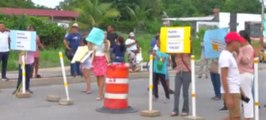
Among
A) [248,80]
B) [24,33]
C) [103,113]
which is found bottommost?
[103,113]

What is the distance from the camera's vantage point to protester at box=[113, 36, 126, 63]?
18625 millimetres

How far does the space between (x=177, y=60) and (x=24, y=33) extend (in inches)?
181

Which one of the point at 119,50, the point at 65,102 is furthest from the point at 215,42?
the point at 119,50

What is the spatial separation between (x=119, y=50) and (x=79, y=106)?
663 cm

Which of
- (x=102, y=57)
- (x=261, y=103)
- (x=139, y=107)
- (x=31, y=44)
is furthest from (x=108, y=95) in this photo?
(x=261, y=103)

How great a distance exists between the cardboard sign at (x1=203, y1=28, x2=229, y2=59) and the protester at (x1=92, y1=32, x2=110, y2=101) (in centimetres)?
Answer: 255

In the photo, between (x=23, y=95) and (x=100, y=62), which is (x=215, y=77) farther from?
(x=23, y=95)

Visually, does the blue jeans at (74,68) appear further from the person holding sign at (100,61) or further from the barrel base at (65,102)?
the barrel base at (65,102)

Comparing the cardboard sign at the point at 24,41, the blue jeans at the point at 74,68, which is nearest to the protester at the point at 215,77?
the cardboard sign at the point at 24,41

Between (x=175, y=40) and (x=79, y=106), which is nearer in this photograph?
(x=175, y=40)

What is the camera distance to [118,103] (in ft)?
37.1

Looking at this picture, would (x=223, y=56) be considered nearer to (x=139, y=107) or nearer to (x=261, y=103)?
(x=139, y=107)

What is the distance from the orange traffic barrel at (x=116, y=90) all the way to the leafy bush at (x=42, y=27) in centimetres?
1775

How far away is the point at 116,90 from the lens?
11.3 meters
